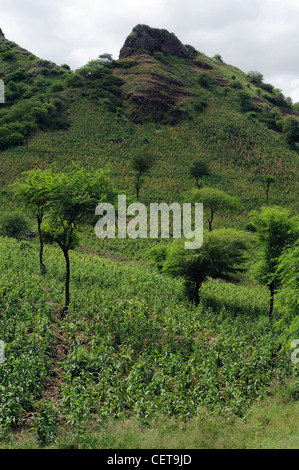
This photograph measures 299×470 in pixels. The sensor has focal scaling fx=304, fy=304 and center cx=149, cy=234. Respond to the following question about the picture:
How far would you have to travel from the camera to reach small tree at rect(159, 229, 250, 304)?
58.2 feet

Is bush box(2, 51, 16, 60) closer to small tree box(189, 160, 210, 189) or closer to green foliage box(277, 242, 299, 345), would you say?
small tree box(189, 160, 210, 189)

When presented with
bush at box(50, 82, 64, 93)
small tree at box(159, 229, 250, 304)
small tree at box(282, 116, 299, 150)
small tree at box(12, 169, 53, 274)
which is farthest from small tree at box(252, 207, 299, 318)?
bush at box(50, 82, 64, 93)

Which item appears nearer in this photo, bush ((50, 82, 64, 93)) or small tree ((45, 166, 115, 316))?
small tree ((45, 166, 115, 316))

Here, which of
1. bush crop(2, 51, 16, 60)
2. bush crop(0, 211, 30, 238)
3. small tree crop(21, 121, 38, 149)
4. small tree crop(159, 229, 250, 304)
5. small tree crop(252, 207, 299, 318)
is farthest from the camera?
bush crop(2, 51, 16, 60)

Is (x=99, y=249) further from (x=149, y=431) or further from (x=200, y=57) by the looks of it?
(x=200, y=57)

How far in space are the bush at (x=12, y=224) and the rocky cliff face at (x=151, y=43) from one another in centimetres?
9084

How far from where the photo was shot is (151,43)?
106 m

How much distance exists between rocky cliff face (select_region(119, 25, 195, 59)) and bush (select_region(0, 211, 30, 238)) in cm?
9084

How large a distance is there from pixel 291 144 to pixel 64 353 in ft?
254

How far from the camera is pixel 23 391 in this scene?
8.10 metres

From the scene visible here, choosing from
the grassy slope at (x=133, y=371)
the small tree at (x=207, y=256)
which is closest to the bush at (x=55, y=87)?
the grassy slope at (x=133, y=371)

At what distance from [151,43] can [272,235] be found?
111m

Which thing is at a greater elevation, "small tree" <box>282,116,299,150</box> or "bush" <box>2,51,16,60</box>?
"bush" <box>2,51,16,60</box>
